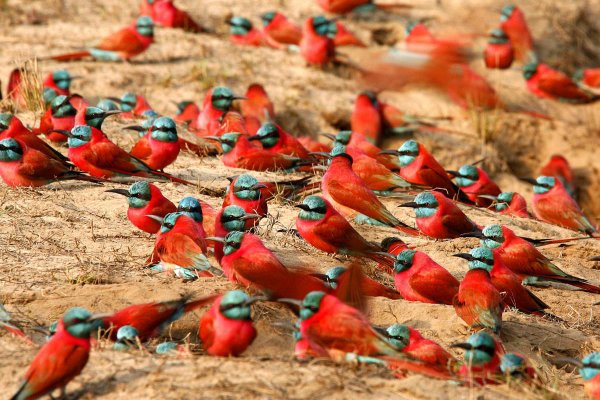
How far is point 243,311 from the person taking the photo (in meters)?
5.04

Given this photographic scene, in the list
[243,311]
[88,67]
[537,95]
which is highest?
[243,311]

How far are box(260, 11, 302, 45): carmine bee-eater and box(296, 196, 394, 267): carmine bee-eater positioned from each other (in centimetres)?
552

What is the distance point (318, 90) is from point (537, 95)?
8.71ft

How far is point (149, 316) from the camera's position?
204 inches

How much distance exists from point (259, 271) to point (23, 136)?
2.94m

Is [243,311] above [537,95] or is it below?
above

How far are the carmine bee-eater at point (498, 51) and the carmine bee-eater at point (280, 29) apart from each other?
2.34 m

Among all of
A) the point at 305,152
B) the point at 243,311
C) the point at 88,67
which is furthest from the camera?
the point at 88,67

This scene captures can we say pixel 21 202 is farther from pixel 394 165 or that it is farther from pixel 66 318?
pixel 394 165

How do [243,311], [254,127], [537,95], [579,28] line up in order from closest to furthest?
1. [243,311]
2. [254,127]
3. [537,95]
4. [579,28]

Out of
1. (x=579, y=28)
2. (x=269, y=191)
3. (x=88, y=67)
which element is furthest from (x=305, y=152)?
(x=579, y=28)

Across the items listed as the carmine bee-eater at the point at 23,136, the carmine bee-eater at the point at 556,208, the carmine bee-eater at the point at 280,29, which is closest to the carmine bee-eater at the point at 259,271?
the carmine bee-eater at the point at 23,136

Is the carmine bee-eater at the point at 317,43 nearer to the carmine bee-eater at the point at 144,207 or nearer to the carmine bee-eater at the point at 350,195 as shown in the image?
the carmine bee-eater at the point at 350,195

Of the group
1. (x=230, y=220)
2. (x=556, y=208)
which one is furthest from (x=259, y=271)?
(x=556, y=208)
